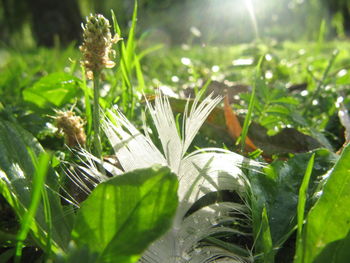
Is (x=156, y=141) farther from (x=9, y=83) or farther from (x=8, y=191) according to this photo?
(x=9, y=83)

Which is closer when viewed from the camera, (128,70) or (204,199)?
(204,199)

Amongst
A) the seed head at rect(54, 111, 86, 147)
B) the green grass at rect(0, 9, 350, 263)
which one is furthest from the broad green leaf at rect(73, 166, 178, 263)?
the seed head at rect(54, 111, 86, 147)

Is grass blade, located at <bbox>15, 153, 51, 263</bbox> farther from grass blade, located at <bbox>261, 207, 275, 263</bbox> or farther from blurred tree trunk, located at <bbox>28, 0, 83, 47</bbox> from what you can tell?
blurred tree trunk, located at <bbox>28, 0, 83, 47</bbox>

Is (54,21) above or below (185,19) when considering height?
above

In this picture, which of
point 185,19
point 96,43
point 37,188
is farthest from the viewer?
point 185,19

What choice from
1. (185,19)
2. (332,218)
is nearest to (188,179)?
(332,218)

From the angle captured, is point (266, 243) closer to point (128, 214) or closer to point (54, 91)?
point (128, 214)

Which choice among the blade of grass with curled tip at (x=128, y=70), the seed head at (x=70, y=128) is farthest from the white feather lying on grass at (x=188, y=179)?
→ the blade of grass with curled tip at (x=128, y=70)
